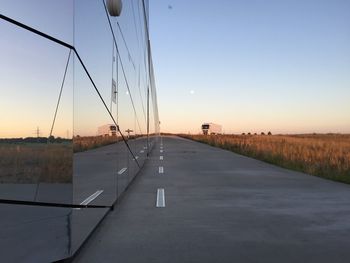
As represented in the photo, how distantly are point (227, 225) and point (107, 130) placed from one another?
2557mm

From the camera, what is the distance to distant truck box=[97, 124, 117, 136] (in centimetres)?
826

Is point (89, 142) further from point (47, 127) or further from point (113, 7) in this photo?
point (113, 7)

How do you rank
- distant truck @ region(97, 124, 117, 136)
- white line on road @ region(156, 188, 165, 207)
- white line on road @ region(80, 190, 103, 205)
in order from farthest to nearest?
white line on road @ region(156, 188, 165, 207) → distant truck @ region(97, 124, 117, 136) → white line on road @ region(80, 190, 103, 205)

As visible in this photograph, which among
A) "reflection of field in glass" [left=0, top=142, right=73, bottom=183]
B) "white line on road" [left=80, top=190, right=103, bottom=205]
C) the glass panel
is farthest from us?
"white line on road" [left=80, top=190, right=103, bottom=205]

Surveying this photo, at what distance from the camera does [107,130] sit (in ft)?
30.0

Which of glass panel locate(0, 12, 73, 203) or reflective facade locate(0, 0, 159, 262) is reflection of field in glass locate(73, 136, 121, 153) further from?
glass panel locate(0, 12, 73, 203)

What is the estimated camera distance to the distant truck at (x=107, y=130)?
8.26 meters

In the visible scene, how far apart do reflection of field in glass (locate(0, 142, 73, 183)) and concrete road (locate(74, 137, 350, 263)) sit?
1423 mm

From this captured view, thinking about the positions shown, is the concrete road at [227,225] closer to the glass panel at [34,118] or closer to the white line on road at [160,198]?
the white line on road at [160,198]

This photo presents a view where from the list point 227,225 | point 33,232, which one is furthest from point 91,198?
point 33,232

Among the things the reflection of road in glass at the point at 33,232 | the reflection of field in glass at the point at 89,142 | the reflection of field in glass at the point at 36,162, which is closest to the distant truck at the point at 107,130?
the reflection of field in glass at the point at 89,142

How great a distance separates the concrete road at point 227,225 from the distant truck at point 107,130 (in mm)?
1421

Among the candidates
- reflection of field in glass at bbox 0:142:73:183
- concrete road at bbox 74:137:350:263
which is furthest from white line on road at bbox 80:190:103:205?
reflection of field in glass at bbox 0:142:73:183

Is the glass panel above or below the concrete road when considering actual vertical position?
above
